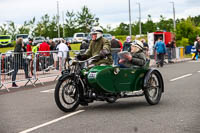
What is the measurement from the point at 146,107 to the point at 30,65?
7.71 meters

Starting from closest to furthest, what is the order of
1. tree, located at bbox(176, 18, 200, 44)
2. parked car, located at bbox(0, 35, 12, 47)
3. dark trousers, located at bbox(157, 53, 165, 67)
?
A: dark trousers, located at bbox(157, 53, 165, 67), tree, located at bbox(176, 18, 200, 44), parked car, located at bbox(0, 35, 12, 47)

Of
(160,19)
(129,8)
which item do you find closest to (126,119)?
(129,8)

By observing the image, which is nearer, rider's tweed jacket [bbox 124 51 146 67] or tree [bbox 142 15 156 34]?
rider's tweed jacket [bbox 124 51 146 67]

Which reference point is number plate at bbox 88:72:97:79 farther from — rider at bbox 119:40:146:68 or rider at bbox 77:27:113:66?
rider at bbox 119:40:146:68

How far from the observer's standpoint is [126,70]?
9.00m

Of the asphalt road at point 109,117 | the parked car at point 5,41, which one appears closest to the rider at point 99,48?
the asphalt road at point 109,117

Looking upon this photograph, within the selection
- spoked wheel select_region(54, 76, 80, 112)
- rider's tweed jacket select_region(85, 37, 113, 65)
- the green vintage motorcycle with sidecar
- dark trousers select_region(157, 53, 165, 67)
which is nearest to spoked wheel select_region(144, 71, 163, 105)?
the green vintage motorcycle with sidecar

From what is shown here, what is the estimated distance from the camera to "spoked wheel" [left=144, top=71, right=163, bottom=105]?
9.35 meters

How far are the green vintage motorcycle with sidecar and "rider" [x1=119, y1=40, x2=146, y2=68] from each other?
126 mm

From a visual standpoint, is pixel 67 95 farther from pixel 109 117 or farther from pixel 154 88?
pixel 154 88

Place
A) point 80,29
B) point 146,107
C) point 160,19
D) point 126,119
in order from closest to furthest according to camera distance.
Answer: point 126,119 → point 146,107 → point 80,29 → point 160,19

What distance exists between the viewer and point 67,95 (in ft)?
27.9

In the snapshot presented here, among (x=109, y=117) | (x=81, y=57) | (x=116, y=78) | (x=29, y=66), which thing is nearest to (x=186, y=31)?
(x=29, y=66)

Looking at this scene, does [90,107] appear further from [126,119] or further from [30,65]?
[30,65]
